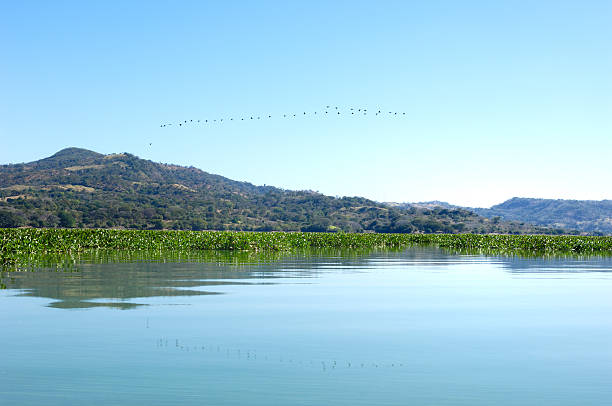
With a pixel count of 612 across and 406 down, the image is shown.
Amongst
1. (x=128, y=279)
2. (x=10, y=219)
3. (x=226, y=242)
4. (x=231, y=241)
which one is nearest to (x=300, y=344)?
(x=128, y=279)

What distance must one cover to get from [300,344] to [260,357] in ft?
5.18

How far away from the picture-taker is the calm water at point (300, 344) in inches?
412

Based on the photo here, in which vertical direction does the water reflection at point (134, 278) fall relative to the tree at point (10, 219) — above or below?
below

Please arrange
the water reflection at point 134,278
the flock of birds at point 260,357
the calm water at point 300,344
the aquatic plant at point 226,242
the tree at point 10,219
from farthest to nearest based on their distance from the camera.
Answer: the tree at point 10,219 < the aquatic plant at point 226,242 < the water reflection at point 134,278 < the flock of birds at point 260,357 < the calm water at point 300,344

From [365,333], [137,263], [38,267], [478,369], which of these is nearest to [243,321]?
[365,333]

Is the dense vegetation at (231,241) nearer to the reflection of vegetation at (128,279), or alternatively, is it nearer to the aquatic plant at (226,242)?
the aquatic plant at (226,242)

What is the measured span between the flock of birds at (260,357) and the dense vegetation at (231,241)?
27.2m

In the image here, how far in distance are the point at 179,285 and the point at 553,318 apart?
13615mm

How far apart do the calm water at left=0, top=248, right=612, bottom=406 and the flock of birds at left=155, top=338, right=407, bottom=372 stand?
36 millimetres

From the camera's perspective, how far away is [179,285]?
2611cm

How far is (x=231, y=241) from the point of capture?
63125 mm

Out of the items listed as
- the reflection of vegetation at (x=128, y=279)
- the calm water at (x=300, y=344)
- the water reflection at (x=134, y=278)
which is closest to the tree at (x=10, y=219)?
the water reflection at (x=134, y=278)

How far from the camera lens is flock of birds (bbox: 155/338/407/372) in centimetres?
1223

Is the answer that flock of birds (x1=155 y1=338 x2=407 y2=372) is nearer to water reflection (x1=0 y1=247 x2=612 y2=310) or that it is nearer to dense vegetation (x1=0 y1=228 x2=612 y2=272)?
water reflection (x1=0 y1=247 x2=612 y2=310)
